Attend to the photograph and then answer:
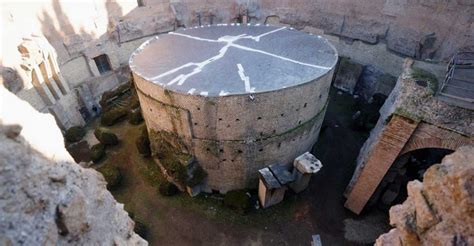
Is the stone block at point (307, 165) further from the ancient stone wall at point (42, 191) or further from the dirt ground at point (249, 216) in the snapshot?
the ancient stone wall at point (42, 191)

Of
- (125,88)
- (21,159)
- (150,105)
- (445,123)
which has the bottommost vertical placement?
(125,88)

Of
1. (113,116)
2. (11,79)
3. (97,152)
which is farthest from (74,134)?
(11,79)

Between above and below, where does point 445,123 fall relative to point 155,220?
above

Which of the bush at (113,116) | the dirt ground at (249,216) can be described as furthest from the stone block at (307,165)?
the bush at (113,116)

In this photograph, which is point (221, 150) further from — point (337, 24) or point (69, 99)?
point (337, 24)

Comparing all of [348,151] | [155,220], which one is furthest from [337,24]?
[155,220]

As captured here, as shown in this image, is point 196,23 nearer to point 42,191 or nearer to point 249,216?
point 249,216
